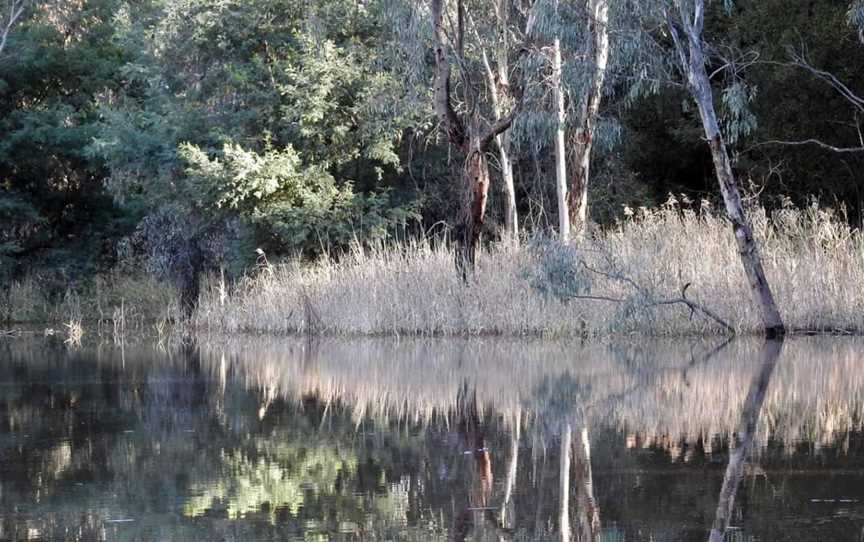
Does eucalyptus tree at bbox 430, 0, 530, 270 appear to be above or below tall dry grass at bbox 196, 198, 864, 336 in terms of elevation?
above

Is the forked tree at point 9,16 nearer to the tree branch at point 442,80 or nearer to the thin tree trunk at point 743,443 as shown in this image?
the tree branch at point 442,80

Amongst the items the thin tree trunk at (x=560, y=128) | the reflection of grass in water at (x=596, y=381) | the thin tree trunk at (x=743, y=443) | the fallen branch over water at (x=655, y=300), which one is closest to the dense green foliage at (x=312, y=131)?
the thin tree trunk at (x=560, y=128)

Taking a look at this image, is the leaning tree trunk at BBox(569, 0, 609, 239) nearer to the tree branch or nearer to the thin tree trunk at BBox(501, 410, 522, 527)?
the tree branch

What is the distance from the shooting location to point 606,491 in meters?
7.07

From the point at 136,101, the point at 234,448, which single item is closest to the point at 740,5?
the point at 136,101

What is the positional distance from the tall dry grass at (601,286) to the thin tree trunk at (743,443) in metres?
3.27

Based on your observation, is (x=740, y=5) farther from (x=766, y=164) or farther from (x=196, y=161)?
(x=196, y=161)

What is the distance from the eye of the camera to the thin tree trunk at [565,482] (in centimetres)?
617

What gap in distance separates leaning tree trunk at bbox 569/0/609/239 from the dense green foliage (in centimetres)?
42

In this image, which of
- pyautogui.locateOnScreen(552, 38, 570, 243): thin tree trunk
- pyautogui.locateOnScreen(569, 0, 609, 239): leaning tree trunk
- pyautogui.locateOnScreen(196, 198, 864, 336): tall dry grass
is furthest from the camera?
pyautogui.locateOnScreen(552, 38, 570, 243): thin tree trunk

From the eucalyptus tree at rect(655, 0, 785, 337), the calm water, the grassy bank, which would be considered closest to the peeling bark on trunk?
the eucalyptus tree at rect(655, 0, 785, 337)

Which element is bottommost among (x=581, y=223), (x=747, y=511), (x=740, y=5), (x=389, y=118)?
(x=747, y=511)

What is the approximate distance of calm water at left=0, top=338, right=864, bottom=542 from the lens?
6.39 meters

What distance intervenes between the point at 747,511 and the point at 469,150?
15364 mm
